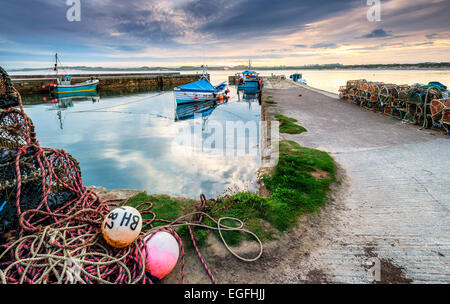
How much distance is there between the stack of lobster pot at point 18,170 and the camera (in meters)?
3.64

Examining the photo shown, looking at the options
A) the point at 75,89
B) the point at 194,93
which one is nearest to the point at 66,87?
the point at 75,89

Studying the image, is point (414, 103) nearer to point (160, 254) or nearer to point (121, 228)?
point (160, 254)

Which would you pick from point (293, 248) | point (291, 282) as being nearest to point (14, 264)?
point (291, 282)

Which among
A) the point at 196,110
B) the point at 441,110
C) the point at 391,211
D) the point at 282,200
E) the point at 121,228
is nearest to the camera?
the point at 121,228

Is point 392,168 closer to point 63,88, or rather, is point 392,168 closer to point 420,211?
point 420,211

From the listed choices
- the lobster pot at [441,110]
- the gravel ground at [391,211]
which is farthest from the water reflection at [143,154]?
the lobster pot at [441,110]

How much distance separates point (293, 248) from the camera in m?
4.30

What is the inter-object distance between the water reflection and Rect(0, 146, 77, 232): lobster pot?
13.1ft

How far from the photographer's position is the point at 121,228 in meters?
3.57

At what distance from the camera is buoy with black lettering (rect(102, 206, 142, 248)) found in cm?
357

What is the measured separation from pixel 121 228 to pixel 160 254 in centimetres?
72

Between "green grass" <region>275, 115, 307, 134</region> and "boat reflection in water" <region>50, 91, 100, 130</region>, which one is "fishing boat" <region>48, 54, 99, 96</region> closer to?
"boat reflection in water" <region>50, 91, 100, 130</region>

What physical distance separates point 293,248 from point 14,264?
4.17 meters

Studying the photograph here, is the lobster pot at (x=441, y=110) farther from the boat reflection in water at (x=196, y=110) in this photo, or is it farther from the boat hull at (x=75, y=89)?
the boat hull at (x=75, y=89)
